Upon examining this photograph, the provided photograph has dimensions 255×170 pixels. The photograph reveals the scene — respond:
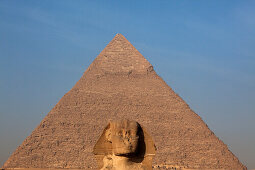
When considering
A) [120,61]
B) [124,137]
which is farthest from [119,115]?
[124,137]

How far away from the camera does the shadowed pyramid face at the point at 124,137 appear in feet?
15.1

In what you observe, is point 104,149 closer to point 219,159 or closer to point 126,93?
point 219,159

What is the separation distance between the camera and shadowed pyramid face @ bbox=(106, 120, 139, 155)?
181 inches

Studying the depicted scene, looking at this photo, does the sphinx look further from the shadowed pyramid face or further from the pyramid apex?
the pyramid apex

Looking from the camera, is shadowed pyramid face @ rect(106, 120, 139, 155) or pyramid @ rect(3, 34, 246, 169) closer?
shadowed pyramid face @ rect(106, 120, 139, 155)

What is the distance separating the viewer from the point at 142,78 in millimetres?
122438

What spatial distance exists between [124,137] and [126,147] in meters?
0.07

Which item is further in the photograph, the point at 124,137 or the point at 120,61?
the point at 120,61

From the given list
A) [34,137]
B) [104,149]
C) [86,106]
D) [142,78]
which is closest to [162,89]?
[142,78]

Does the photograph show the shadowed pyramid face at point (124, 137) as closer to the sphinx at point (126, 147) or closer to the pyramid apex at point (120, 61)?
the sphinx at point (126, 147)

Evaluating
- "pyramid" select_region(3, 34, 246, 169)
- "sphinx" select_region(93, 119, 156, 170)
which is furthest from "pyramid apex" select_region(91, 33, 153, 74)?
"sphinx" select_region(93, 119, 156, 170)

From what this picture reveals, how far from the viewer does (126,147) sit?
15.0ft

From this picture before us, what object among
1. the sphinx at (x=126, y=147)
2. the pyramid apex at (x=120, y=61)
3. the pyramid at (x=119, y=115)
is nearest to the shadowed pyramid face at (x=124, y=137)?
the sphinx at (x=126, y=147)

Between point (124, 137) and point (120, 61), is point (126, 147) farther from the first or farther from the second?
point (120, 61)
